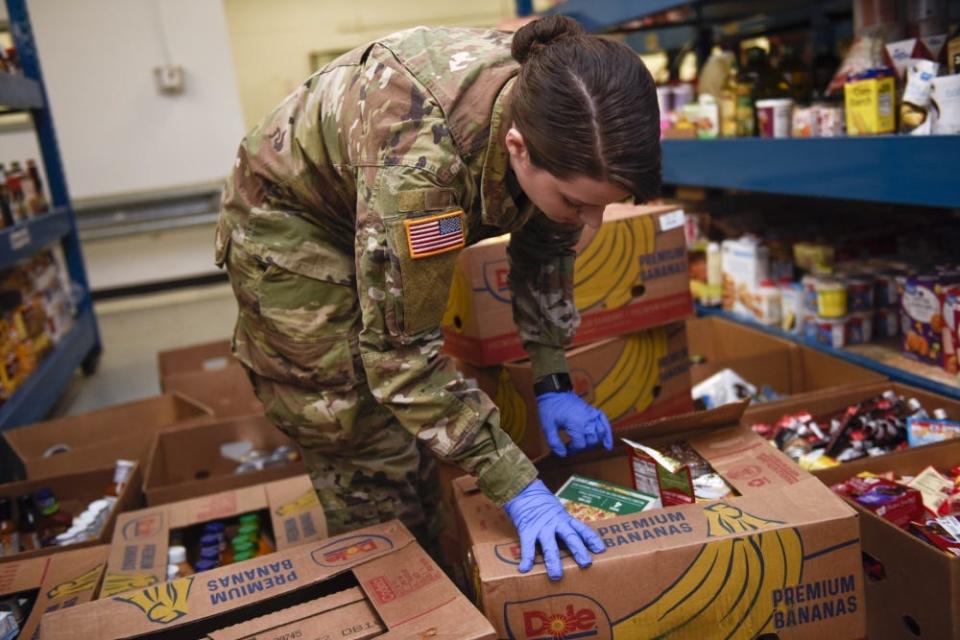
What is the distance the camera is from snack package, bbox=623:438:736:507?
4.45 feet

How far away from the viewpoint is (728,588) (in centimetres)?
121

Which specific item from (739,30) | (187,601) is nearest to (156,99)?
(739,30)

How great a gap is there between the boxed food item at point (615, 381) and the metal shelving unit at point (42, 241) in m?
1.71

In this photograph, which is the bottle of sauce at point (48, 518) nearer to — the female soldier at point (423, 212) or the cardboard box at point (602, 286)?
the female soldier at point (423, 212)

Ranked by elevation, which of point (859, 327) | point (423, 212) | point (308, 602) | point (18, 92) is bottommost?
point (859, 327)

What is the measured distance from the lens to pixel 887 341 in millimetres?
2496

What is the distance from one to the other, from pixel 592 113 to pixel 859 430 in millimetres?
1281

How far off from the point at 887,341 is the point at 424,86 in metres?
1.86

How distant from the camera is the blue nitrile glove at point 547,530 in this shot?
117cm

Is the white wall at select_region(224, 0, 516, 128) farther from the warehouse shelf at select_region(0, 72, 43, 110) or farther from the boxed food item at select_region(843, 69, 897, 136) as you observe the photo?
the boxed food item at select_region(843, 69, 897, 136)

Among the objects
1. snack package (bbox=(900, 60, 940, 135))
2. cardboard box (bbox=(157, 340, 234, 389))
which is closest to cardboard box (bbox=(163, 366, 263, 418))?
cardboard box (bbox=(157, 340, 234, 389))

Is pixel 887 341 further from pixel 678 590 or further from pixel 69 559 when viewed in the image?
pixel 69 559

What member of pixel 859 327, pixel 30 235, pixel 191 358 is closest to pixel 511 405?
pixel 859 327

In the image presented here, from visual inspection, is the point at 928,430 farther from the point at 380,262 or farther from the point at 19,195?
the point at 19,195
